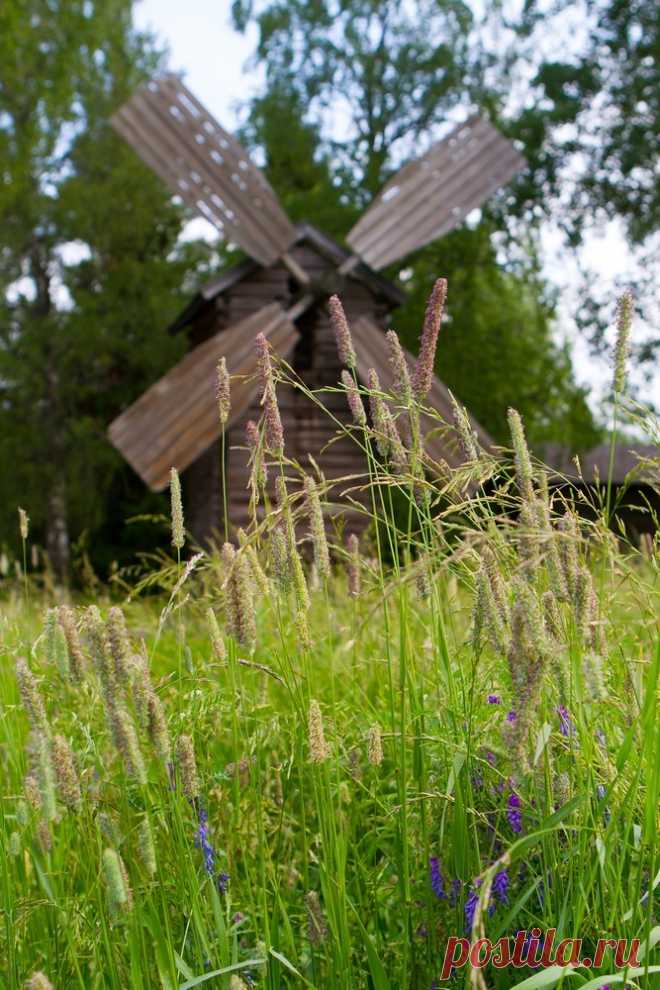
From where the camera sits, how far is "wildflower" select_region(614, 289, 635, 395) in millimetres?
1788

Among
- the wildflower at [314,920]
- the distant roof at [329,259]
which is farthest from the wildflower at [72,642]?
the distant roof at [329,259]

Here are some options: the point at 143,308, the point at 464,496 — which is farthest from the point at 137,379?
the point at 464,496

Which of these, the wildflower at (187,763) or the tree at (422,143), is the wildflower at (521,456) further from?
the tree at (422,143)

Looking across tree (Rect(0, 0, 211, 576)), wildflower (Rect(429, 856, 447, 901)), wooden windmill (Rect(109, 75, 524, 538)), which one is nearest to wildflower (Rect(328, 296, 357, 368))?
wildflower (Rect(429, 856, 447, 901))

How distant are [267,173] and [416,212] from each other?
23.6 ft

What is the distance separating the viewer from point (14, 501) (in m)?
18.5

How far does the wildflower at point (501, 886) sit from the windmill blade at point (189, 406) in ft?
33.2

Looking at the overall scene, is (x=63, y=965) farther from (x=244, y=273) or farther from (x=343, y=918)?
(x=244, y=273)

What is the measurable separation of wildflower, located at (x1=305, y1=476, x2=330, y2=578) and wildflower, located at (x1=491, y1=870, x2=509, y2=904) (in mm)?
603

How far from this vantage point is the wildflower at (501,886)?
1.87 m

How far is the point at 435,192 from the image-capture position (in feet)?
46.0

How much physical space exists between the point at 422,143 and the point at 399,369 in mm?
18998

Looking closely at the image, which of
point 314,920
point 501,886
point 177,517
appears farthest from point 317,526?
point 501,886

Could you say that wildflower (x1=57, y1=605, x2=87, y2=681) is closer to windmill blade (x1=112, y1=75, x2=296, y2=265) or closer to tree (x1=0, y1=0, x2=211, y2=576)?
windmill blade (x1=112, y1=75, x2=296, y2=265)
